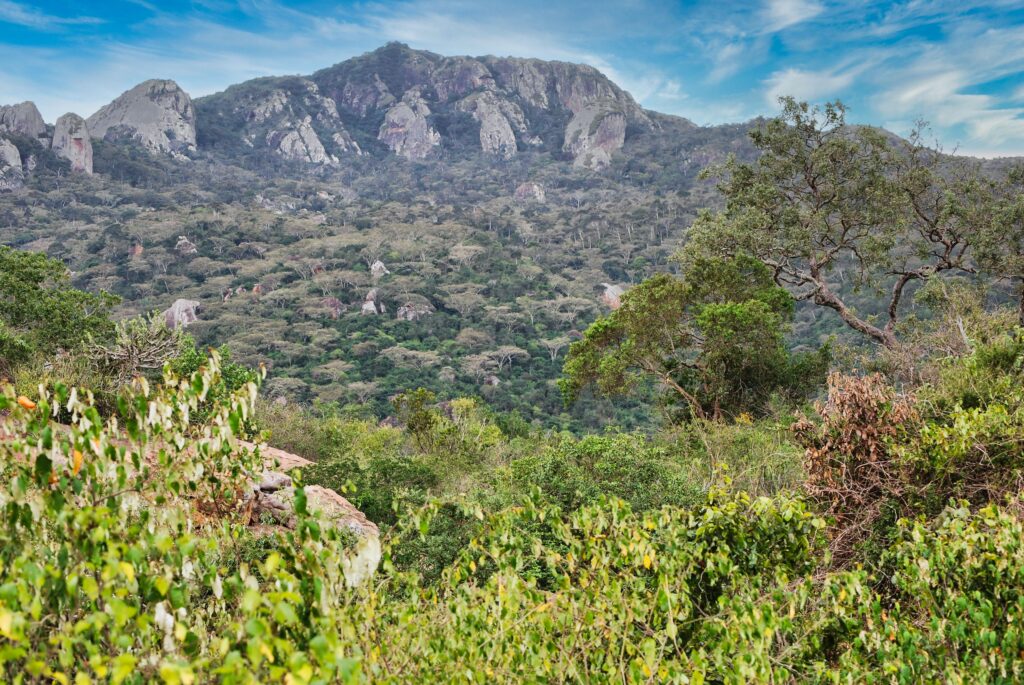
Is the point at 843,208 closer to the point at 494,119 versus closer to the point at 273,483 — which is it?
the point at 273,483

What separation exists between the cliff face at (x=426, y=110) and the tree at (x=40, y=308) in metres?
130

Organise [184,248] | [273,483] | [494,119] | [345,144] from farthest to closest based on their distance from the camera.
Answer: [494,119], [345,144], [184,248], [273,483]

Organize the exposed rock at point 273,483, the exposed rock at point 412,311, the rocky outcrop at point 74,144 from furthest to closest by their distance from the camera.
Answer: the rocky outcrop at point 74,144, the exposed rock at point 412,311, the exposed rock at point 273,483

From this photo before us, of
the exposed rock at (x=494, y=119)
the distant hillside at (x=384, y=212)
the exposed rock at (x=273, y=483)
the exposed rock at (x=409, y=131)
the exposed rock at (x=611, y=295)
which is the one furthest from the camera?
the exposed rock at (x=409, y=131)

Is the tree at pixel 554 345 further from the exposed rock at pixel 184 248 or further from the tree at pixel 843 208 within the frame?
the exposed rock at pixel 184 248

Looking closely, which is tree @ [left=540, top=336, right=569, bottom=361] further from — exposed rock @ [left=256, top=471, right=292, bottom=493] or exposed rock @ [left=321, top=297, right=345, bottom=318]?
exposed rock @ [left=256, top=471, right=292, bottom=493]

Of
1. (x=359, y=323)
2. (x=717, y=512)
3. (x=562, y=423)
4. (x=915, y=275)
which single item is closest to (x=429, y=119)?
(x=359, y=323)

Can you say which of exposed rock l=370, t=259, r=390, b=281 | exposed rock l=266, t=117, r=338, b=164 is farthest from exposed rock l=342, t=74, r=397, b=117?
exposed rock l=370, t=259, r=390, b=281

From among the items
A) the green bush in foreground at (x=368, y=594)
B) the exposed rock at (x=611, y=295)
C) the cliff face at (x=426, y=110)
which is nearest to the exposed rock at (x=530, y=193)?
the cliff face at (x=426, y=110)

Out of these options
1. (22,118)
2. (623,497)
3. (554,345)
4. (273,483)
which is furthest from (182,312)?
(22,118)

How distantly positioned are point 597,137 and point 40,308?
469ft

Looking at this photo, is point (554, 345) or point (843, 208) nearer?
point (843, 208)

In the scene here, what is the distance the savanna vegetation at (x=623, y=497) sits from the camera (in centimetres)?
197

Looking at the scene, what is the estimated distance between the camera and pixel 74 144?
105625 millimetres
